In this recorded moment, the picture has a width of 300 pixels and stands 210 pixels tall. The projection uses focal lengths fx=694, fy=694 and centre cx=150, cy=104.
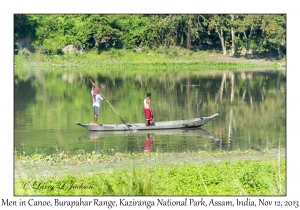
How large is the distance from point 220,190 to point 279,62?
43.6 metres

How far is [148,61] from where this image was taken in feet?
178

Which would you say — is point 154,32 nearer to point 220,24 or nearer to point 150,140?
point 220,24

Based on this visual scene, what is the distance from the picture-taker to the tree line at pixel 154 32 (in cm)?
5481

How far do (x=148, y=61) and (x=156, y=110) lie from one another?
28435mm

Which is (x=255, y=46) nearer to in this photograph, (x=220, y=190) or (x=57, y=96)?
(x=57, y=96)

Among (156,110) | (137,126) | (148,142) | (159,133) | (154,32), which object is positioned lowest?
(148,142)

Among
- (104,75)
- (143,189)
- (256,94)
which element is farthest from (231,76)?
(143,189)

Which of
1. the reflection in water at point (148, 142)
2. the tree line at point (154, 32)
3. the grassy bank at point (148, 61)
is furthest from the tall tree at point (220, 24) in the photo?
the reflection in water at point (148, 142)

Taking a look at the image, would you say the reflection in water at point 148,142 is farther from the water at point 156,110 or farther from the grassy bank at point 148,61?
the grassy bank at point 148,61

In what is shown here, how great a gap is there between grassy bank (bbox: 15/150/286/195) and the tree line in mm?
38945

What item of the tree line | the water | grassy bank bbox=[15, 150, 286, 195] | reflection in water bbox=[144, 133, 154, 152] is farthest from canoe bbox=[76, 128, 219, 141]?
the tree line

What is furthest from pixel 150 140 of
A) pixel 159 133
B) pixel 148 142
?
pixel 159 133

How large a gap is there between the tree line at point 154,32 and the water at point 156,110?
10094 mm

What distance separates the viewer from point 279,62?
54438mm
